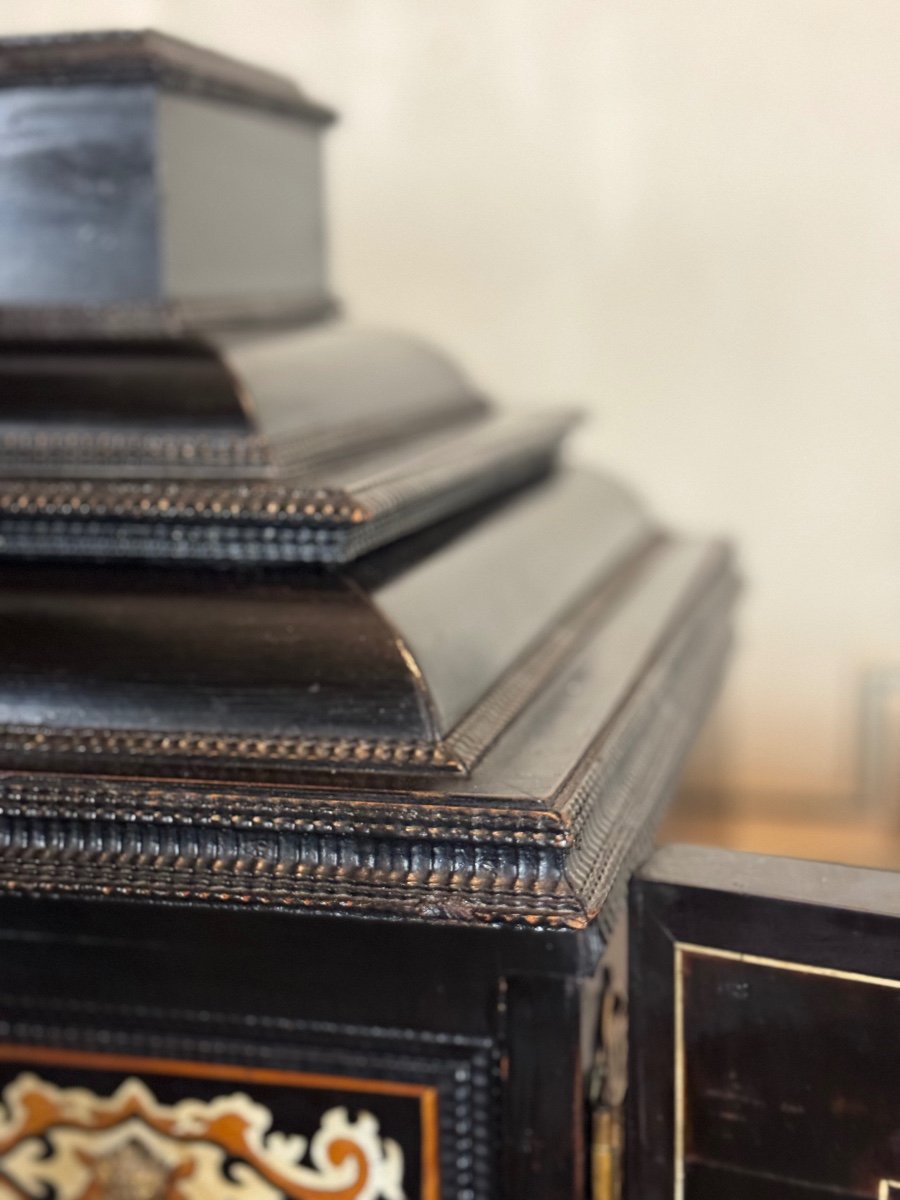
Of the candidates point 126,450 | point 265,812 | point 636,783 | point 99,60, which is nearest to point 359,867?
point 265,812

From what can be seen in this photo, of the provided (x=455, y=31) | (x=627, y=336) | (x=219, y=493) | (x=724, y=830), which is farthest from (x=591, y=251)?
(x=219, y=493)

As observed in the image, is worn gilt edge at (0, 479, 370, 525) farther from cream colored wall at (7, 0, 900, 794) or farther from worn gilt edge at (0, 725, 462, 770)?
cream colored wall at (7, 0, 900, 794)

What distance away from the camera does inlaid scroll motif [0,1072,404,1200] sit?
80cm

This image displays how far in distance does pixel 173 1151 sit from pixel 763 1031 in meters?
0.34

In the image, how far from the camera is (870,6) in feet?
5.07

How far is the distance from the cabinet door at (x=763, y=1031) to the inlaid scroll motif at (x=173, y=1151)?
0.15 meters

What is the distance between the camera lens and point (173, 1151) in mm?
826

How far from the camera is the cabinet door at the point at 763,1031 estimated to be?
2.32 feet

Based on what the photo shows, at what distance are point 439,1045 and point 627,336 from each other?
1.10 meters

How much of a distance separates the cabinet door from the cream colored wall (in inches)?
38.8

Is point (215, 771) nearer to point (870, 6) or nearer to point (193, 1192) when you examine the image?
point (193, 1192)

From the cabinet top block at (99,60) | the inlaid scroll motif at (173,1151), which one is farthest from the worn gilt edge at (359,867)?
the cabinet top block at (99,60)

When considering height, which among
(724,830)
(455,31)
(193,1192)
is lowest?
(724,830)

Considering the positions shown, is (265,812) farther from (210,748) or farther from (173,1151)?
(173,1151)
